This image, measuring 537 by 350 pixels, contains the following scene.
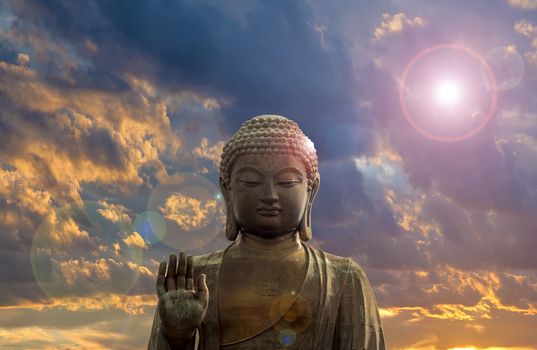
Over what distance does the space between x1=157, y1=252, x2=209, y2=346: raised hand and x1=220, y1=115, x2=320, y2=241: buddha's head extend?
1.42 metres

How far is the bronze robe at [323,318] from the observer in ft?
38.7

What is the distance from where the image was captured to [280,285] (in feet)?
39.7

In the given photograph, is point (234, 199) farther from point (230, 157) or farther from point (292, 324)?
point (292, 324)

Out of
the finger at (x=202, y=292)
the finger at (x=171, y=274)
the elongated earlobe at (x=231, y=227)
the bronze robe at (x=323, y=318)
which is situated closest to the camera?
the finger at (x=202, y=292)

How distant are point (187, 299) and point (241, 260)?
1587 mm

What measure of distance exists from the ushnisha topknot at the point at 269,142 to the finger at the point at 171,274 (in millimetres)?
1853

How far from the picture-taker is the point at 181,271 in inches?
447

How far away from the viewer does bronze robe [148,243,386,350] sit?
11.8 metres

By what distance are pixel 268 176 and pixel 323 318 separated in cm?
222

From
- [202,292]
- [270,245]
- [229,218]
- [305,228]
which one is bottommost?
[202,292]

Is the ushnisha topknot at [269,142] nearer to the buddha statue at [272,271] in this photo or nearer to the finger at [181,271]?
the buddha statue at [272,271]

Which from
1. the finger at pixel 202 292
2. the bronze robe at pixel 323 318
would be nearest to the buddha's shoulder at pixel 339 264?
the bronze robe at pixel 323 318

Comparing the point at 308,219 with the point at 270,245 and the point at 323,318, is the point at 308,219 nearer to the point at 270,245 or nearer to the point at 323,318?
the point at 270,245

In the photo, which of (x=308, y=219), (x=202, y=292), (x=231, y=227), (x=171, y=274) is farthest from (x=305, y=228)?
(x=171, y=274)
